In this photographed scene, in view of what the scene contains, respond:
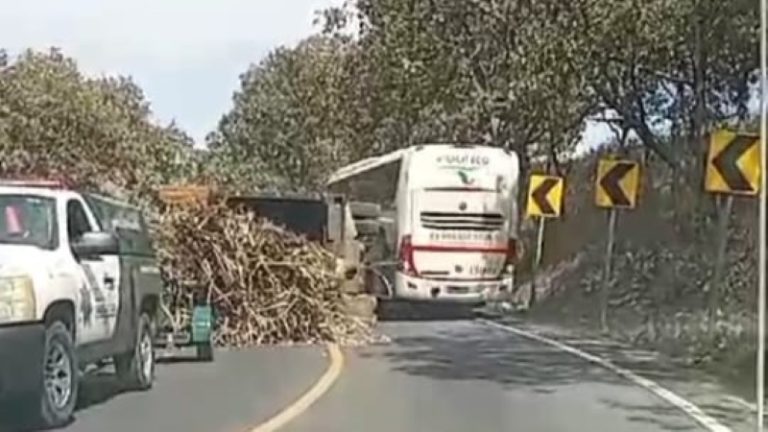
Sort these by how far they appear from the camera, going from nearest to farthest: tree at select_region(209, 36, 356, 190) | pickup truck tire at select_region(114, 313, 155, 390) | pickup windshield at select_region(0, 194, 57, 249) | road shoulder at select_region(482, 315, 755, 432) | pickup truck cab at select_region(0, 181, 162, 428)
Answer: pickup truck cab at select_region(0, 181, 162, 428) → pickup windshield at select_region(0, 194, 57, 249) → road shoulder at select_region(482, 315, 755, 432) → pickup truck tire at select_region(114, 313, 155, 390) → tree at select_region(209, 36, 356, 190)

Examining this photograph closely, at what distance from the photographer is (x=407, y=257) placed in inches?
1348

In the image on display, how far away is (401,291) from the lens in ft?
113

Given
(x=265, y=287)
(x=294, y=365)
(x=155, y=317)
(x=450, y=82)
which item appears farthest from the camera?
(x=450, y=82)

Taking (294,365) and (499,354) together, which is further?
(499,354)

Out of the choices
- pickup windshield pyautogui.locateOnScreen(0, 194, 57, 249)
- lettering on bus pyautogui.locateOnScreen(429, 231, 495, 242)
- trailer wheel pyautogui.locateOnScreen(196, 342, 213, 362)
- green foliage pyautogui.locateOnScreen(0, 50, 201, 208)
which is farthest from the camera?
green foliage pyautogui.locateOnScreen(0, 50, 201, 208)

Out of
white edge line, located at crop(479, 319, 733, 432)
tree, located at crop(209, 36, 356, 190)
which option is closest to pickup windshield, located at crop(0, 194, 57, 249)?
white edge line, located at crop(479, 319, 733, 432)

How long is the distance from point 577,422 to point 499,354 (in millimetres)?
8298

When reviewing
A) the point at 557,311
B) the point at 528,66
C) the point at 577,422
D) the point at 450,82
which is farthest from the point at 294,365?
the point at 450,82

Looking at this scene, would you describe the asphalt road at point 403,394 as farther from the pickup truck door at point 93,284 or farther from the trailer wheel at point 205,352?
the pickup truck door at point 93,284

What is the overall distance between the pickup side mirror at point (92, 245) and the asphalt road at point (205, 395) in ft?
5.02

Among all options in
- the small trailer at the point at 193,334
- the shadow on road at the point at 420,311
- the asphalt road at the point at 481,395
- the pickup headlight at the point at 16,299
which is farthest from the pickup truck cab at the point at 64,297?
the shadow on road at the point at 420,311

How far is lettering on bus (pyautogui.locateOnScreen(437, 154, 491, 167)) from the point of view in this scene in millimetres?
34031

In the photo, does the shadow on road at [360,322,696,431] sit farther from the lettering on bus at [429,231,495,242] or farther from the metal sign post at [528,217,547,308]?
the metal sign post at [528,217,547,308]

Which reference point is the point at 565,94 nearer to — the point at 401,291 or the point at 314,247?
the point at 401,291
